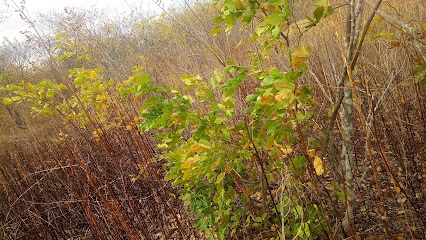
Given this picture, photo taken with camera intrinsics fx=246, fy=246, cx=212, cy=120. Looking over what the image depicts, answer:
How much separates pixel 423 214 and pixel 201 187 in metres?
1.31

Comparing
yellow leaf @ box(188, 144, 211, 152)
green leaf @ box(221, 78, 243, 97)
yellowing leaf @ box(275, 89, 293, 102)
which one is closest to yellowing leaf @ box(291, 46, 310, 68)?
yellowing leaf @ box(275, 89, 293, 102)

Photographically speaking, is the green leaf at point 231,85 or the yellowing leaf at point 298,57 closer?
the yellowing leaf at point 298,57

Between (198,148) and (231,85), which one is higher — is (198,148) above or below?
below

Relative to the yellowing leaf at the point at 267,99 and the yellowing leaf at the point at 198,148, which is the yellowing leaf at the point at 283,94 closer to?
the yellowing leaf at the point at 267,99

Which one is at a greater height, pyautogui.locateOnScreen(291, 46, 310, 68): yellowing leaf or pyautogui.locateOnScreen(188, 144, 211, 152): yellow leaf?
pyautogui.locateOnScreen(291, 46, 310, 68): yellowing leaf

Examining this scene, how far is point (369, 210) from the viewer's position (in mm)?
1638

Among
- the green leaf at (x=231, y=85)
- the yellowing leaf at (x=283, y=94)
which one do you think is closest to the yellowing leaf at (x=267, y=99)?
the yellowing leaf at (x=283, y=94)

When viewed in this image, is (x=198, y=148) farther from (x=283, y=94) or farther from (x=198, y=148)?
(x=283, y=94)

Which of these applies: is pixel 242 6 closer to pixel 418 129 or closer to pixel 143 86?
pixel 143 86

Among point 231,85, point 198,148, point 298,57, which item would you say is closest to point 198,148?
point 198,148

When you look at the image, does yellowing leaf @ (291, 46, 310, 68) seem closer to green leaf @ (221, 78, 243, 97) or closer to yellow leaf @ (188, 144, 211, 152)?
green leaf @ (221, 78, 243, 97)

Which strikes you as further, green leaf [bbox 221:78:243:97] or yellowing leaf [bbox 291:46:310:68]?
green leaf [bbox 221:78:243:97]

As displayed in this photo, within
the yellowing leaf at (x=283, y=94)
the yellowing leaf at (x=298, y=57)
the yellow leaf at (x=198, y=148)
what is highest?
the yellowing leaf at (x=298, y=57)

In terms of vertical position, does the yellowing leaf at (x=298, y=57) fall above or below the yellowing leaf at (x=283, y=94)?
above
